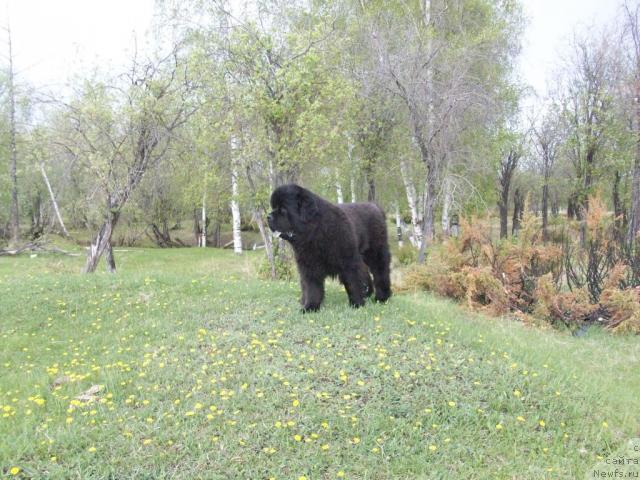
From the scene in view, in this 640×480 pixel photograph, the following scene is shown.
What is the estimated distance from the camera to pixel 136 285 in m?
9.48

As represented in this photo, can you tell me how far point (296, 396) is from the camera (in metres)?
4.80

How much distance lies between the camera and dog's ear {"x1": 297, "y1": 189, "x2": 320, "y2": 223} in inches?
260

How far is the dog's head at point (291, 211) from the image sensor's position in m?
6.48

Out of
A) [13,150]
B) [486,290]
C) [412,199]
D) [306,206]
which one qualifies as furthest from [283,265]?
[13,150]

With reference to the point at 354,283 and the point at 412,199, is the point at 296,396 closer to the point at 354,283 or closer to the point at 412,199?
the point at 354,283

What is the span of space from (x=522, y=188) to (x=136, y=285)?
37.9 meters

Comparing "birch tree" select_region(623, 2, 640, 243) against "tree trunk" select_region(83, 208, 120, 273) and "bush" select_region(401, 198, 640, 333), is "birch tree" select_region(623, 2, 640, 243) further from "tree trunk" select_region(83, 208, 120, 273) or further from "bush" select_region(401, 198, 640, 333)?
"tree trunk" select_region(83, 208, 120, 273)

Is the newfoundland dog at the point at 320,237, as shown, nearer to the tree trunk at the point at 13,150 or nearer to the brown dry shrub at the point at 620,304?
the brown dry shrub at the point at 620,304

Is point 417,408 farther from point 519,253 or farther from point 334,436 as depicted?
point 519,253

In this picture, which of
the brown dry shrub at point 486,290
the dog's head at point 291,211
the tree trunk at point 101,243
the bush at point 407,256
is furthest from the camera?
the bush at point 407,256

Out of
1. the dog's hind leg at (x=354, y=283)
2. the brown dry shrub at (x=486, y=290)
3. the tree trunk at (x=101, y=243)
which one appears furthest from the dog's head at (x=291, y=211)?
the tree trunk at (x=101, y=243)

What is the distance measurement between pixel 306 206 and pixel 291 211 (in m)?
0.25

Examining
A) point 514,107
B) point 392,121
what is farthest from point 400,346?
point 514,107

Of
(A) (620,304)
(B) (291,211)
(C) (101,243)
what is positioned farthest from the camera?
(C) (101,243)
